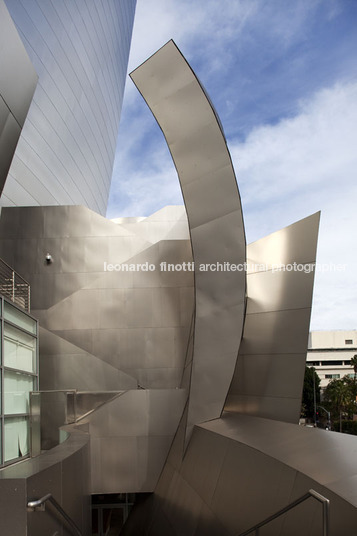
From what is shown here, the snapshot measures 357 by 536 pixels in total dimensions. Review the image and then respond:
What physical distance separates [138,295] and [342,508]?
14.8 m

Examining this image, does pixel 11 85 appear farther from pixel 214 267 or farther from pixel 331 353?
pixel 331 353

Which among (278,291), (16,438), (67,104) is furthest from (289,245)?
(67,104)

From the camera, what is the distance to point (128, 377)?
750 inches

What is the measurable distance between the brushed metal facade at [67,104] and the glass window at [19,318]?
6.31 meters

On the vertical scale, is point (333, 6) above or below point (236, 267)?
above

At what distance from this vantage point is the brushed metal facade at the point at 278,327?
13.6 m

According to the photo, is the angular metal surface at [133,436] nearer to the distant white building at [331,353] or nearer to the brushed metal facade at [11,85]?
the brushed metal facade at [11,85]

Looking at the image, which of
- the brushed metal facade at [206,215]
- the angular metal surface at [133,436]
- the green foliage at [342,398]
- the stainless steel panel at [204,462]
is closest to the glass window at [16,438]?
the angular metal surface at [133,436]

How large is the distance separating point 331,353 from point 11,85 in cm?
10985

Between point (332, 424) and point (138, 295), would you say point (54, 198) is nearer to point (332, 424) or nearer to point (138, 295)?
point (138, 295)

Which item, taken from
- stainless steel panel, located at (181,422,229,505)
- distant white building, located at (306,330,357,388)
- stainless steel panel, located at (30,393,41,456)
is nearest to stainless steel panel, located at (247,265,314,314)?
stainless steel panel, located at (181,422,229,505)

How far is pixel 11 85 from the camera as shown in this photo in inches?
Answer: 443

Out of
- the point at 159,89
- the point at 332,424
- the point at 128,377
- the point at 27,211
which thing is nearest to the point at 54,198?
the point at 27,211

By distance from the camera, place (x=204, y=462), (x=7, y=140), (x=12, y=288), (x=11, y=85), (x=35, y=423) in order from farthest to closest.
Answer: (x=12, y=288), (x=35, y=423), (x=7, y=140), (x=11, y=85), (x=204, y=462)
